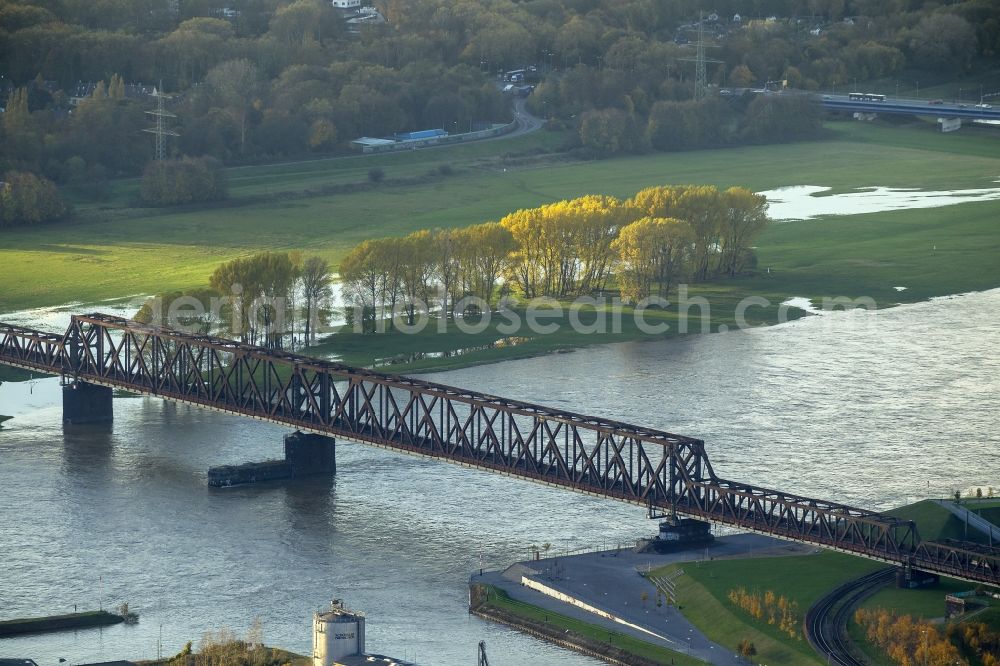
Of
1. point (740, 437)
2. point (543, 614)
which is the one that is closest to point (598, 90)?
point (740, 437)

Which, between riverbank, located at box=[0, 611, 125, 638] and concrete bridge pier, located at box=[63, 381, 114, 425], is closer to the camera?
riverbank, located at box=[0, 611, 125, 638]

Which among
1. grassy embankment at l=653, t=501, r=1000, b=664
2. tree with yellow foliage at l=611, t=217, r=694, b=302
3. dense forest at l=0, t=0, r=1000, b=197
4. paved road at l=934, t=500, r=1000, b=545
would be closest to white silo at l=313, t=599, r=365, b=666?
grassy embankment at l=653, t=501, r=1000, b=664

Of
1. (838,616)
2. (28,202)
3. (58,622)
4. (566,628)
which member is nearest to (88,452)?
(58,622)

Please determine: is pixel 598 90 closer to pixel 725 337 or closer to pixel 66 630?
pixel 725 337

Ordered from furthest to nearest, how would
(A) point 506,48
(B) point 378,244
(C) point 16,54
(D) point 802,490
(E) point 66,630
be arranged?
(A) point 506,48 → (C) point 16,54 → (B) point 378,244 → (D) point 802,490 → (E) point 66,630

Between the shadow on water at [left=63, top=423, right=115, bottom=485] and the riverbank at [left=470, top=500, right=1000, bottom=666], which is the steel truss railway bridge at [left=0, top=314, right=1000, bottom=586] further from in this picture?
the shadow on water at [left=63, top=423, right=115, bottom=485]

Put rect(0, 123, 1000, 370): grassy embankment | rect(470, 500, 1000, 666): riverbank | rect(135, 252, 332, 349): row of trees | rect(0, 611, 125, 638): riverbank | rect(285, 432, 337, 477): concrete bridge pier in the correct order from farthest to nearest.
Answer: rect(0, 123, 1000, 370): grassy embankment → rect(135, 252, 332, 349): row of trees → rect(285, 432, 337, 477): concrete bridge pier → rect(0, 611, 125, 638): riverbank → rect(470, 500, 1000, 666): riverbank
